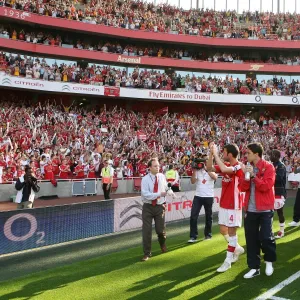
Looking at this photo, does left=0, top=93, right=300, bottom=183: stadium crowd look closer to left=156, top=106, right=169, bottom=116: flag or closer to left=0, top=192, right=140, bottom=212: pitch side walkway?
left=0, top=192, right=140, bottom=212: pitch side walkway

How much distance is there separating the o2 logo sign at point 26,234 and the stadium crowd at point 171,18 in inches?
1074

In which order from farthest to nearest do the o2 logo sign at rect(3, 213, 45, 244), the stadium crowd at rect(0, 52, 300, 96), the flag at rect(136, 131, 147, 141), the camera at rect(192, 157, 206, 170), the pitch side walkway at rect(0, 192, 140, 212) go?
the stadium crowd at rect(0, 52, 300, 96) → the flag at rect(136, 131, 147, 141) → the pitch side walkway at rect(0, 192, 140, 212) → the camera at rect(192, 157, 206, 170) → the o2 logo sign at rect(3, 213, 45, 244)

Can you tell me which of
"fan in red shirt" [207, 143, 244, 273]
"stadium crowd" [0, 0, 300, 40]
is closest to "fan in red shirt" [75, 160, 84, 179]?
"fan in red shirt" [207, 143, 244, 273]

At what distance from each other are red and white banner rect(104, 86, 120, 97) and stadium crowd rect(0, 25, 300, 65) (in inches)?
183

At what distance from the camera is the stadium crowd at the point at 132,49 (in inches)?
1326

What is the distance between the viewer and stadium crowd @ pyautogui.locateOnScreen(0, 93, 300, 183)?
19.7m

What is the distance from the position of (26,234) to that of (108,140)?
52.4 ft

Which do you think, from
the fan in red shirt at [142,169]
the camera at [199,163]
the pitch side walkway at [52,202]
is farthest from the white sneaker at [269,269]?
the fan in red shirt at [142,169]

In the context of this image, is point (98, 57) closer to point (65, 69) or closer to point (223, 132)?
point (65, 69)

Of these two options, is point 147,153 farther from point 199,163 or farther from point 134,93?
point 199,163

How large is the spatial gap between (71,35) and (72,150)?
1814cm

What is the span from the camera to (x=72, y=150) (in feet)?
72.0

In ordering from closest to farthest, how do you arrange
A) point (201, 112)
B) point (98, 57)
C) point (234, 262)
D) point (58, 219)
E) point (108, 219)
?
point (234, 262) < point (58, 219) < point (108, 219) < point (98, 57) < point (201, 112)

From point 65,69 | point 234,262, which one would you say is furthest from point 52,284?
point 65,69
